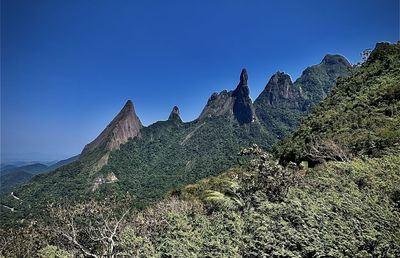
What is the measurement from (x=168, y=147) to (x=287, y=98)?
210 feet

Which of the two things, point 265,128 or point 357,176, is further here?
point 265,128

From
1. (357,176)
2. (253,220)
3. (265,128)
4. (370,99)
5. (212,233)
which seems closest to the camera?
(253,220)

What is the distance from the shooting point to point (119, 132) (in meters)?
146

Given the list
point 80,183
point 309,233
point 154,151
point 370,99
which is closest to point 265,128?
point 154,151

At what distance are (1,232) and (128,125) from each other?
13731cm

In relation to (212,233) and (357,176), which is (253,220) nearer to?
(212,233)

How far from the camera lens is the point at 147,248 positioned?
32.7 ft

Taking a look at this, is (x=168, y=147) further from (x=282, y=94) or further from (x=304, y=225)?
(x=304, y=225)

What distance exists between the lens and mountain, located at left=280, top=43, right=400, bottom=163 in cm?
2112

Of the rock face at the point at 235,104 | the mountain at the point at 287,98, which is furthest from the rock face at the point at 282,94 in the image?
the rock face at the point at 235,104

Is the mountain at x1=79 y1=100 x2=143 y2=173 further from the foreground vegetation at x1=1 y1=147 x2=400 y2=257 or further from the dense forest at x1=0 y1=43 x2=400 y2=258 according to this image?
the foreground vegetation at x1=1 y1=147 x2=400 y2=257

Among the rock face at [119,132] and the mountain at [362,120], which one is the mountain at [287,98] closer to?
the rock face at [119,132]

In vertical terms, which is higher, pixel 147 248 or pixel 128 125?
pixel 128 125

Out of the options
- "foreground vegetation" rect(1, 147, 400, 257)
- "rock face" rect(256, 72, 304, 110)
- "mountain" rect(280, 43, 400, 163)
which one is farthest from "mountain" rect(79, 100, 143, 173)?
"foreground vegetation" rect(1, 147, 400, 257)
